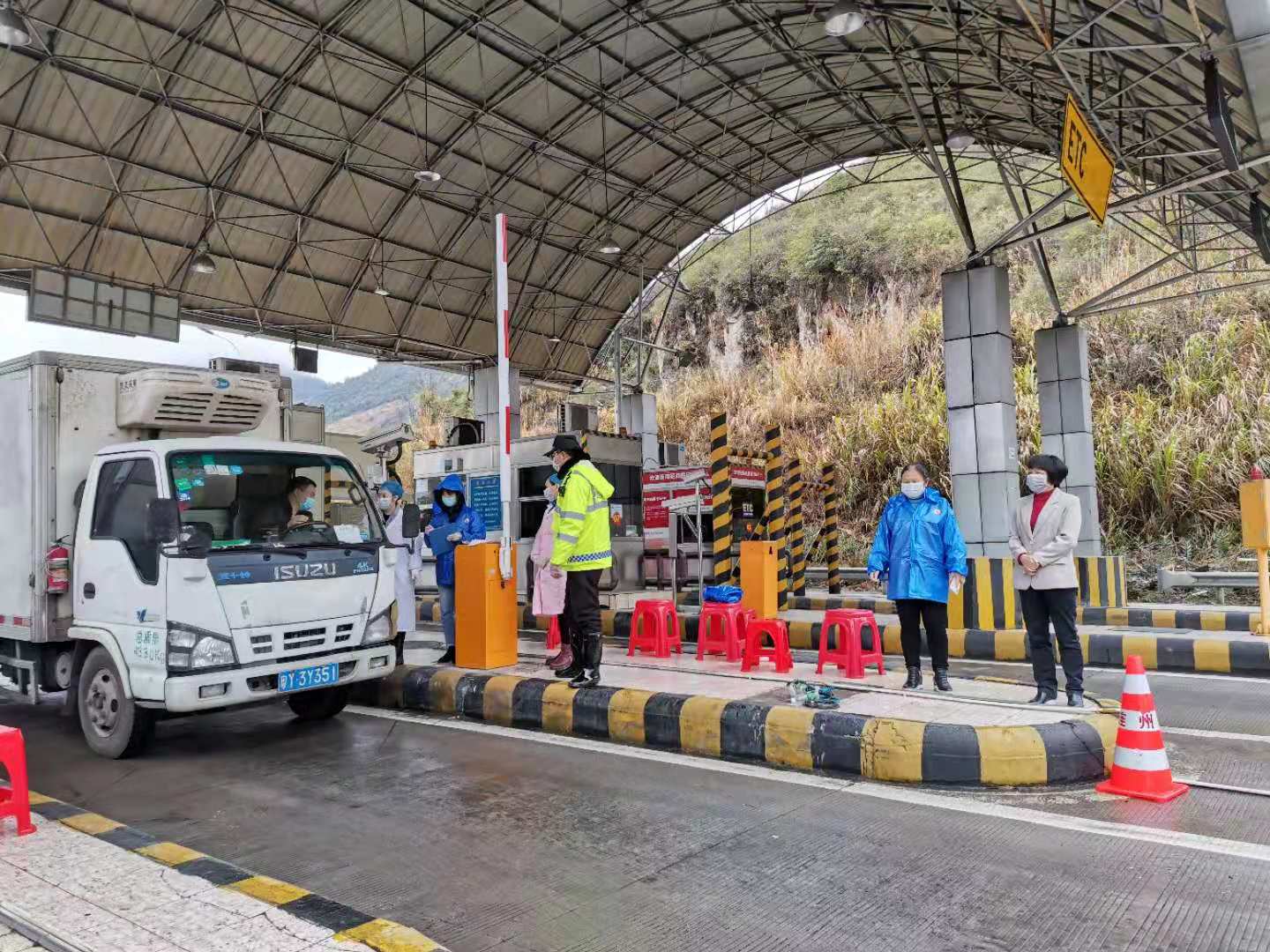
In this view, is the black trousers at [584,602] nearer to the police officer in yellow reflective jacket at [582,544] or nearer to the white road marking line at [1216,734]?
the police officer in yellow reflective jacket at [582,544]

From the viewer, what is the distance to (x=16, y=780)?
4105 mm

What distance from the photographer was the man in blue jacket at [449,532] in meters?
8.59

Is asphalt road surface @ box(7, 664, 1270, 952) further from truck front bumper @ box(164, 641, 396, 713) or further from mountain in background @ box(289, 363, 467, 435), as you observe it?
mountain in background @ box(289, 363, 467, 435)

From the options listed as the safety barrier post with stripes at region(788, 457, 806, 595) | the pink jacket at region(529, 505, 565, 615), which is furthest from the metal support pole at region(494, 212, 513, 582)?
the safety barrier post with stripes at region(788, 457, 806, 595)

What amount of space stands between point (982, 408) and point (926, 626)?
291 inches

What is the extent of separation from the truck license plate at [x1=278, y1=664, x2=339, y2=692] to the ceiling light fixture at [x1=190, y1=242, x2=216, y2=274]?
12.9m

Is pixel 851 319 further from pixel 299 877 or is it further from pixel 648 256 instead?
pixel 299 877

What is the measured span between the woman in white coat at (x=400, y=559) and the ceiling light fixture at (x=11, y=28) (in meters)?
7.17

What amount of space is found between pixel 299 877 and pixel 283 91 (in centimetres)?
1387

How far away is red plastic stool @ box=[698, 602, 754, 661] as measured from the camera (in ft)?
27.0

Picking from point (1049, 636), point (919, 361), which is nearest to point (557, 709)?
point (1049, 636)

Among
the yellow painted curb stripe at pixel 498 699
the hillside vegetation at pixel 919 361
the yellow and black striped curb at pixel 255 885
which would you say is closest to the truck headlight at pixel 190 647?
the yellow and black striped curb at pixel 255 885

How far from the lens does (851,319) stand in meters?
29.2

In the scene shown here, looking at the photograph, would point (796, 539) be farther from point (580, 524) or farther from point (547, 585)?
point (580, 524)
